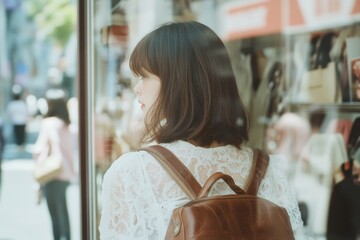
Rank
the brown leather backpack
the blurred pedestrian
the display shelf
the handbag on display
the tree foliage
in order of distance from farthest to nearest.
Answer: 1. the blurred pedestrian
2. the tree foliage
3. the handbag on display
4. the display shelf
5. the brown leather backpack

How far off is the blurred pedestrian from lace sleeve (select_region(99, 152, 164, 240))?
10.1 feet

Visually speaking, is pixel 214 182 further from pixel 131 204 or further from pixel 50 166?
pixel 50 166

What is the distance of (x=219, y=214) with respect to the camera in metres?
1.35

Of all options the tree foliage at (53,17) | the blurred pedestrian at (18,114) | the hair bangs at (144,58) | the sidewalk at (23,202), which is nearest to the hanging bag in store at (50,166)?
the sidewalk at (23,202)

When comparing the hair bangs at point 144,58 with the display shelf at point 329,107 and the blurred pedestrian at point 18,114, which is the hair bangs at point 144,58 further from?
the blurred pedestrian at point 18,114

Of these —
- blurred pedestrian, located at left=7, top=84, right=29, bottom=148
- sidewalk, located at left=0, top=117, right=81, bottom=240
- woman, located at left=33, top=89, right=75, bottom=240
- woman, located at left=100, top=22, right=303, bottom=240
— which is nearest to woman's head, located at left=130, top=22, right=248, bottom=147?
woman, located at left=100, top=22, right=303, bottom=240

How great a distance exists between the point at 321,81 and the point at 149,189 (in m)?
2.05

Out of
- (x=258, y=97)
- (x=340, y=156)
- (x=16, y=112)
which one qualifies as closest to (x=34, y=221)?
(x=16, y=112)

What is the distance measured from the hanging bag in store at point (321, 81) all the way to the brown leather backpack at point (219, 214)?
1.81m

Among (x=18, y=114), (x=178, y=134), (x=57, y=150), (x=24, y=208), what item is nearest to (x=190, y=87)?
(x=178, y=134)

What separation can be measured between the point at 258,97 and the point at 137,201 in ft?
6.59

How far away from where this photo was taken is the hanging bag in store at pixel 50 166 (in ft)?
12.8

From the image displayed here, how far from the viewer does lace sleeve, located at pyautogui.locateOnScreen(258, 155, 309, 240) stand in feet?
4.99

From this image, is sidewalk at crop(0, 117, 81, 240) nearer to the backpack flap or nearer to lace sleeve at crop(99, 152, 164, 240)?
→ lace sleeve at crop(99, 152, 164, 240)
